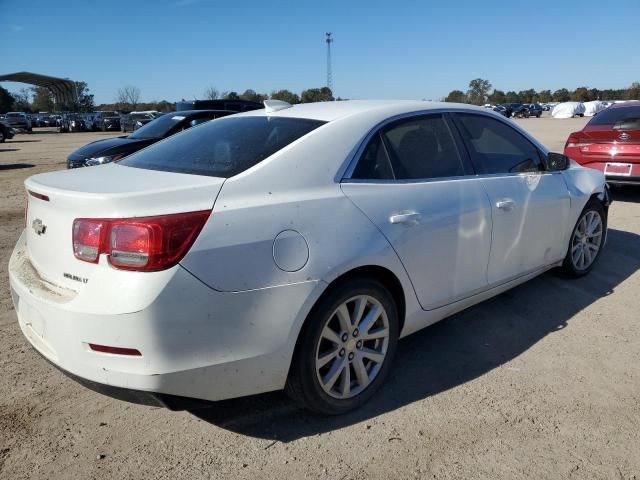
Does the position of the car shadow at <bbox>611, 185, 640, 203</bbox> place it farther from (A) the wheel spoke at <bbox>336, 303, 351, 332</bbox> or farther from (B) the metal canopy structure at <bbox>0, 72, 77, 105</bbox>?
(B) the metal canopy structure at <bbox>0, 72, 77, 105</bbox>

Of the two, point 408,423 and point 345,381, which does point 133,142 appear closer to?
point 345,381

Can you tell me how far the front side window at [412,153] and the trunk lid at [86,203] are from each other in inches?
35.9

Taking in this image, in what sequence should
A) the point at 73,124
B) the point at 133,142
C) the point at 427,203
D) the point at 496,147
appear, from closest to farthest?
the point at 427,203 → the point at 496,147 → the point at 133,142 → the point at 73,124

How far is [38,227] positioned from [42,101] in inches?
3760

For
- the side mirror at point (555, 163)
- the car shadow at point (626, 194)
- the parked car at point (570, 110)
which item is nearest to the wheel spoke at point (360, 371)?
the side mirror at point (555, 163)

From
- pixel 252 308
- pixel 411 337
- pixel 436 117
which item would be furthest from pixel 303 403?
pixel 436 117

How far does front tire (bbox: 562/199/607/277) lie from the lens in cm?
466

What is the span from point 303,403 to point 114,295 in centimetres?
110

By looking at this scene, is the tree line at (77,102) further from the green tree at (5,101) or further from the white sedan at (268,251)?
the white sedan at (268,251)

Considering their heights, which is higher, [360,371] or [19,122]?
[360,371]

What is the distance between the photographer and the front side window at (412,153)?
2963mm

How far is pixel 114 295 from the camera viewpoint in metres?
2.16

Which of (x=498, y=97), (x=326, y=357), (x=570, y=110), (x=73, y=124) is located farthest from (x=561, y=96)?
(x=326, y=357)

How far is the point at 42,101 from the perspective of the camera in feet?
278
